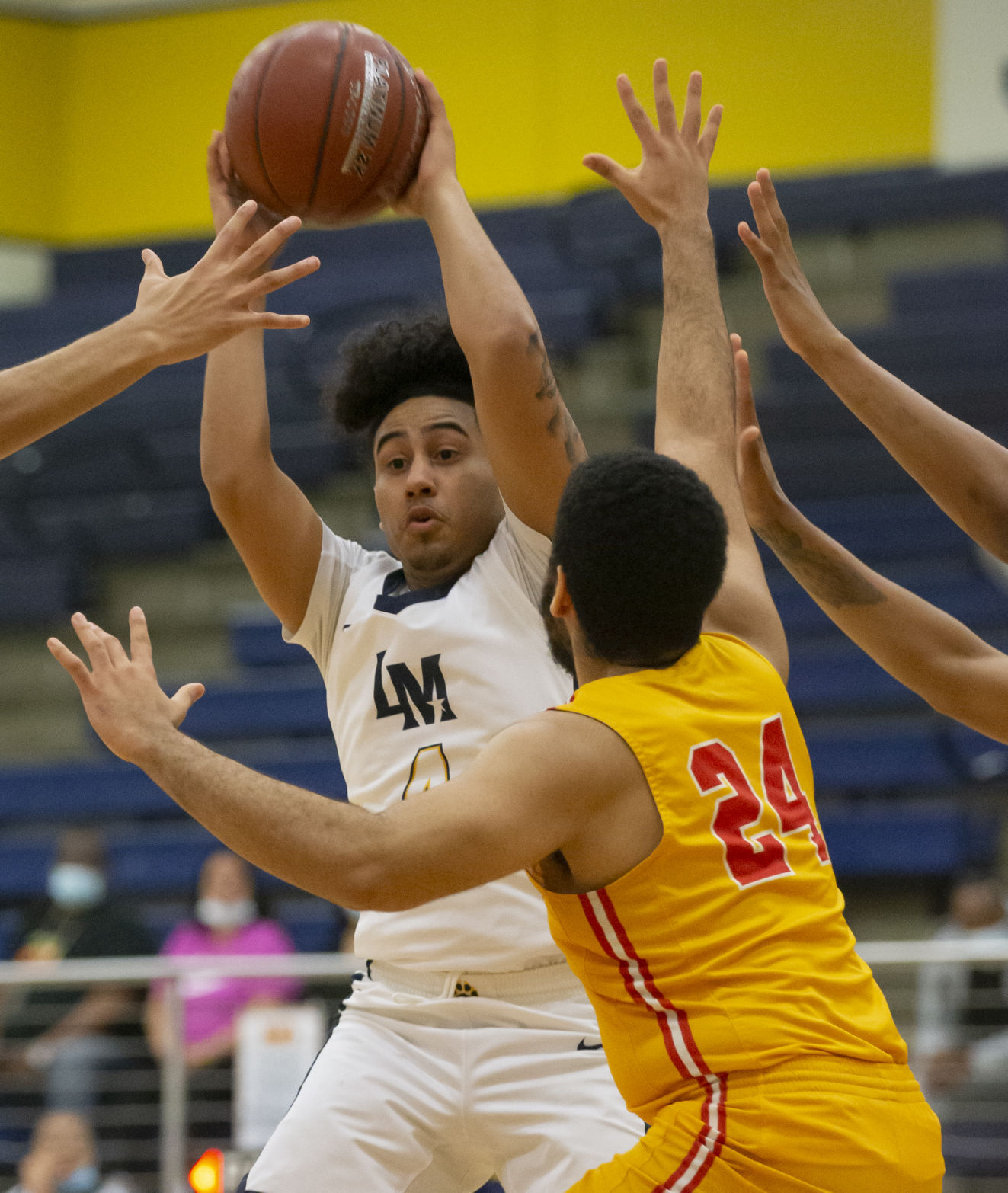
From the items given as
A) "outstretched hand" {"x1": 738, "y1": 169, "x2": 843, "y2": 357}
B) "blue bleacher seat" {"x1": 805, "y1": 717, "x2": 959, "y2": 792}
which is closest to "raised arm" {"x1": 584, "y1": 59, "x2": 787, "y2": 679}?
"outstretched hand" {"x1": 738, "y1": 169, "x2": 843, "y2": 357}

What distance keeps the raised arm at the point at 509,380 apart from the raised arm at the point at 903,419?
0.45m

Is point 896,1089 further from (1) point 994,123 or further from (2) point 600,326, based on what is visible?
(1) point 994,123

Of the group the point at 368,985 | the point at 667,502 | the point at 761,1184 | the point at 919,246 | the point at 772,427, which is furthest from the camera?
the point at 919,246

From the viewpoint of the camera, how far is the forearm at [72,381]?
111 inches

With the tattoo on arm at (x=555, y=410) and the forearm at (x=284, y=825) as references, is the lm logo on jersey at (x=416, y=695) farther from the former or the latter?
the forearm at (x=284, y=825)

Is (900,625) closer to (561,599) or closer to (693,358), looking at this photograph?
(693,358)

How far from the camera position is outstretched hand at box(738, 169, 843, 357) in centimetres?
297

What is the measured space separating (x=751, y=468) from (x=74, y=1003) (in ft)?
16.0

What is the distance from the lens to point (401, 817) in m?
2.09

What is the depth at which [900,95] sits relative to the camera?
10.9 meters

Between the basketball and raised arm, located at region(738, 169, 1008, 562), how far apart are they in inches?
28.7

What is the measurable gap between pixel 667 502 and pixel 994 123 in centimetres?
943

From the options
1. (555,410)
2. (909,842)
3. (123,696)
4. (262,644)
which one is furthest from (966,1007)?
(262,644)

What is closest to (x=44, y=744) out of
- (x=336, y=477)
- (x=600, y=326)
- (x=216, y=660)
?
(x=216, y=660)
